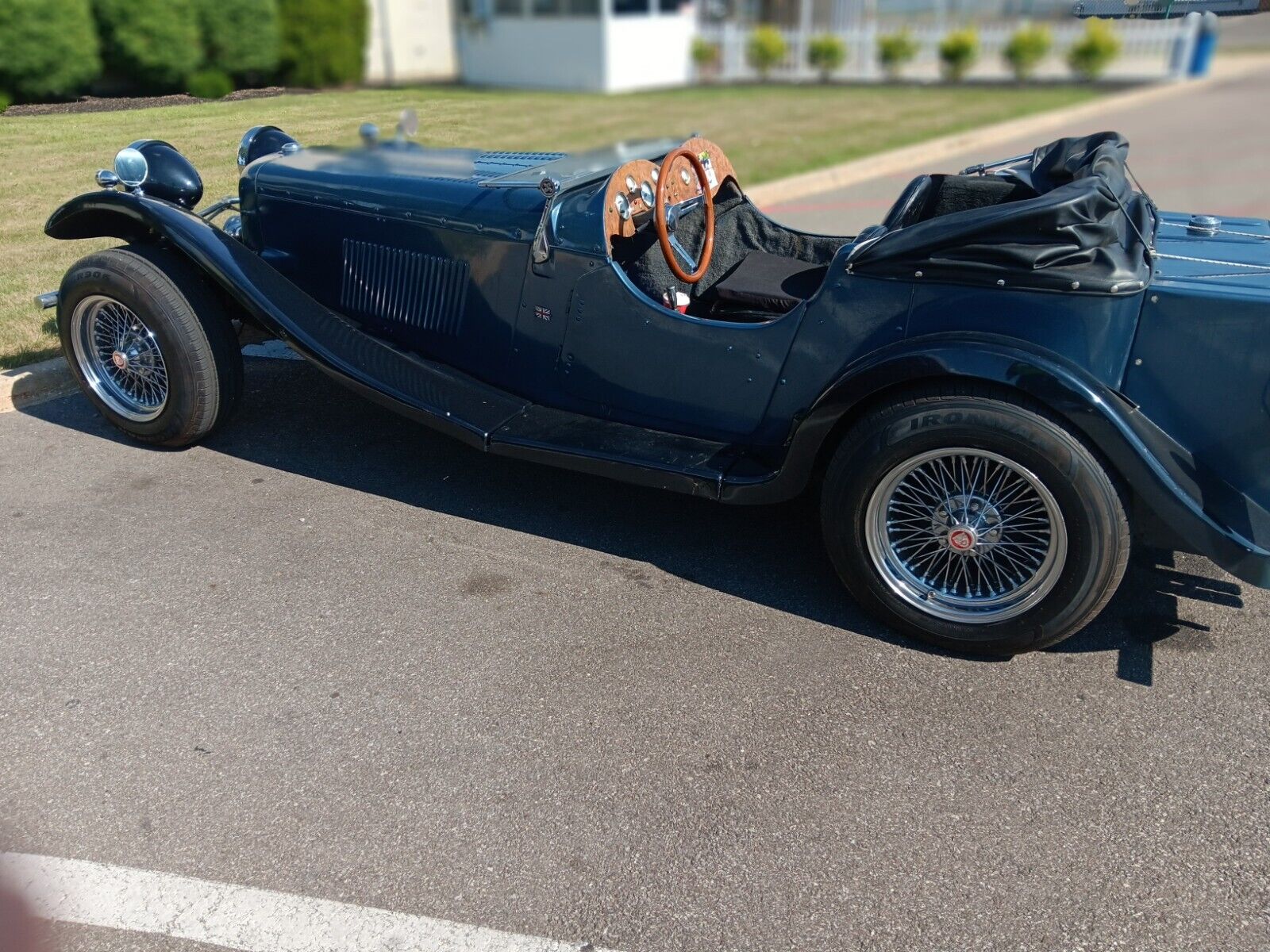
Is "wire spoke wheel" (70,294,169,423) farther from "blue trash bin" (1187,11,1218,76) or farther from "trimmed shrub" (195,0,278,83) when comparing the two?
"blue trash bin" (1187,11,1218,76)

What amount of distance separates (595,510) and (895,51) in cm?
1818

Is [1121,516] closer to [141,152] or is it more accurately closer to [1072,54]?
[141,152]

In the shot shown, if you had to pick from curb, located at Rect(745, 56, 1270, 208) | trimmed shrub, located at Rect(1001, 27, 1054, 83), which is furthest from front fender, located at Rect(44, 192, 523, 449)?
trimmed shrub, located at Rect(1001, 27, 1054, 83)

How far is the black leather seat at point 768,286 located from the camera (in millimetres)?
3942

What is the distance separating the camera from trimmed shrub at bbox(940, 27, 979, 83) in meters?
19.2

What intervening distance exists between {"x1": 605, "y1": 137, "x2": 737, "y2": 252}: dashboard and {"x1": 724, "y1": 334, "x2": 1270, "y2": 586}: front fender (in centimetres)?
114

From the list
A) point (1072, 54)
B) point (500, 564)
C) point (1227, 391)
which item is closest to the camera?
point (1227, 391)

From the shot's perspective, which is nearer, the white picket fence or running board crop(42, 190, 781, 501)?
running board crop(42, 190, 781, 501)

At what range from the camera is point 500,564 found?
3.73m

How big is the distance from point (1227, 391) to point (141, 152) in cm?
440

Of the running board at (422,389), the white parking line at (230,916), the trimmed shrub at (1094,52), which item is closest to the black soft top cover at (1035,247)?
the running board at (422,389)

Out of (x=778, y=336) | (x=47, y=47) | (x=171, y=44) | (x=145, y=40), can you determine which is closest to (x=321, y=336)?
(x=778, y=336)

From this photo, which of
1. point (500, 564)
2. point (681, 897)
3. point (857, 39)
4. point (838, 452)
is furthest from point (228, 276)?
point (857, 39)

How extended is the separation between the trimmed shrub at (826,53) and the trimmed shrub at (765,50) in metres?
0.58
